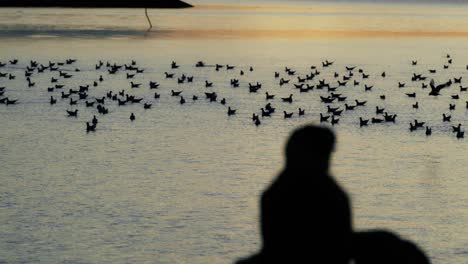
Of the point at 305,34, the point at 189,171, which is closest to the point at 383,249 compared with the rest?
the point at 189,171

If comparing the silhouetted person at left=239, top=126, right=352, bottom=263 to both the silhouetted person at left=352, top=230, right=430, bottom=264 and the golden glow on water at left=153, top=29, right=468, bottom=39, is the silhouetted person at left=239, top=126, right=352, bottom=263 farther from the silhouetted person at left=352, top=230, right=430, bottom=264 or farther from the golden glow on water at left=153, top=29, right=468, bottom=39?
the golden glow on water at left=153, top=29, right=468, bottom=39

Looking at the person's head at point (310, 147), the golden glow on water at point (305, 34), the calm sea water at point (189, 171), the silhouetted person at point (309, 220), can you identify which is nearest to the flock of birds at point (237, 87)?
the calm sea water at point (189, 171)

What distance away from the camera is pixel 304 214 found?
523cm

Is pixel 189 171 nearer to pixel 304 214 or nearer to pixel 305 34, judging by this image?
pixel 304 214

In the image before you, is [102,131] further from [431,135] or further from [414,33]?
[414,33]

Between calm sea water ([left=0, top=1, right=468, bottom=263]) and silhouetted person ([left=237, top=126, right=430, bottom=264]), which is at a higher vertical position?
silhouetted person ([left=237, top=126, right=430, bottom=264])

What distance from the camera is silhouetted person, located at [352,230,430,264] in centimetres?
502

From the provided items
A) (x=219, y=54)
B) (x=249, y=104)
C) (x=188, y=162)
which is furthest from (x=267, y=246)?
(x=219, y=54)

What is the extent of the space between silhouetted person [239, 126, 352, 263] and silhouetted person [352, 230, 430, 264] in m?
0.07

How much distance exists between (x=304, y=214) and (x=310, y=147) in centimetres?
40

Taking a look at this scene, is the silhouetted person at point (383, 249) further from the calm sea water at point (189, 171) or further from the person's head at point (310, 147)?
the calm sea water at point (189, 171)

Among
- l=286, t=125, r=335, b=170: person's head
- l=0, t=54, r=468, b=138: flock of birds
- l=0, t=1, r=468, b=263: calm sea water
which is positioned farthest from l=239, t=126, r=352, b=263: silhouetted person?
l=0, t=54, r=468, b=138: flock of birds

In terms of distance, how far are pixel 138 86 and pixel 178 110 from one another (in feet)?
45.6

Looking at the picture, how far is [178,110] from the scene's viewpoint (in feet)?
183
